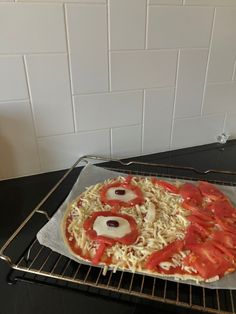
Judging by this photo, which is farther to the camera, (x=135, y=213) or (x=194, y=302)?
(x=135, y=213)

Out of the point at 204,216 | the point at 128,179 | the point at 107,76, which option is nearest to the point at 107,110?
the point at 107,76

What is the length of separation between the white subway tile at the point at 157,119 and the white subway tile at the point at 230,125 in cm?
25

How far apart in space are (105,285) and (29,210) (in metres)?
0.32

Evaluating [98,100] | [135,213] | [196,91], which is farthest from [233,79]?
[135,213]

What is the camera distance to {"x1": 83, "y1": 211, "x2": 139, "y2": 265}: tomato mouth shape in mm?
633

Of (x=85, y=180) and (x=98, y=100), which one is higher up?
(x=98, y=100)

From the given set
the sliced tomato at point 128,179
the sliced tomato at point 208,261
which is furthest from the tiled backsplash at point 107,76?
the sliced tomato at point 208,261

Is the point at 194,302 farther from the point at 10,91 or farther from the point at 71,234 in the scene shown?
the point at 10,91

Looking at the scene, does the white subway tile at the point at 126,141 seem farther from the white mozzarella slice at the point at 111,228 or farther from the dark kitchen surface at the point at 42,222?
the white mozzarella slice at the point at 111,228

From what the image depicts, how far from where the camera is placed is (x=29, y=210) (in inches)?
29.9

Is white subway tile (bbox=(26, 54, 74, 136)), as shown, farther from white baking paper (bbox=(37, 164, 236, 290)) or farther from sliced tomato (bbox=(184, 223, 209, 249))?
sliced tomato (bbox=(184, 223, 209, 249))

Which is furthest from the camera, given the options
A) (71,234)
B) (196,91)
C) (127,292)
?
(196,91)

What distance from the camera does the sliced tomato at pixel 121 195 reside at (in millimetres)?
769

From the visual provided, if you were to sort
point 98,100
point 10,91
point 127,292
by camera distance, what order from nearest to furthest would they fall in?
→ point 127,292
point 10,91
point 98,100
